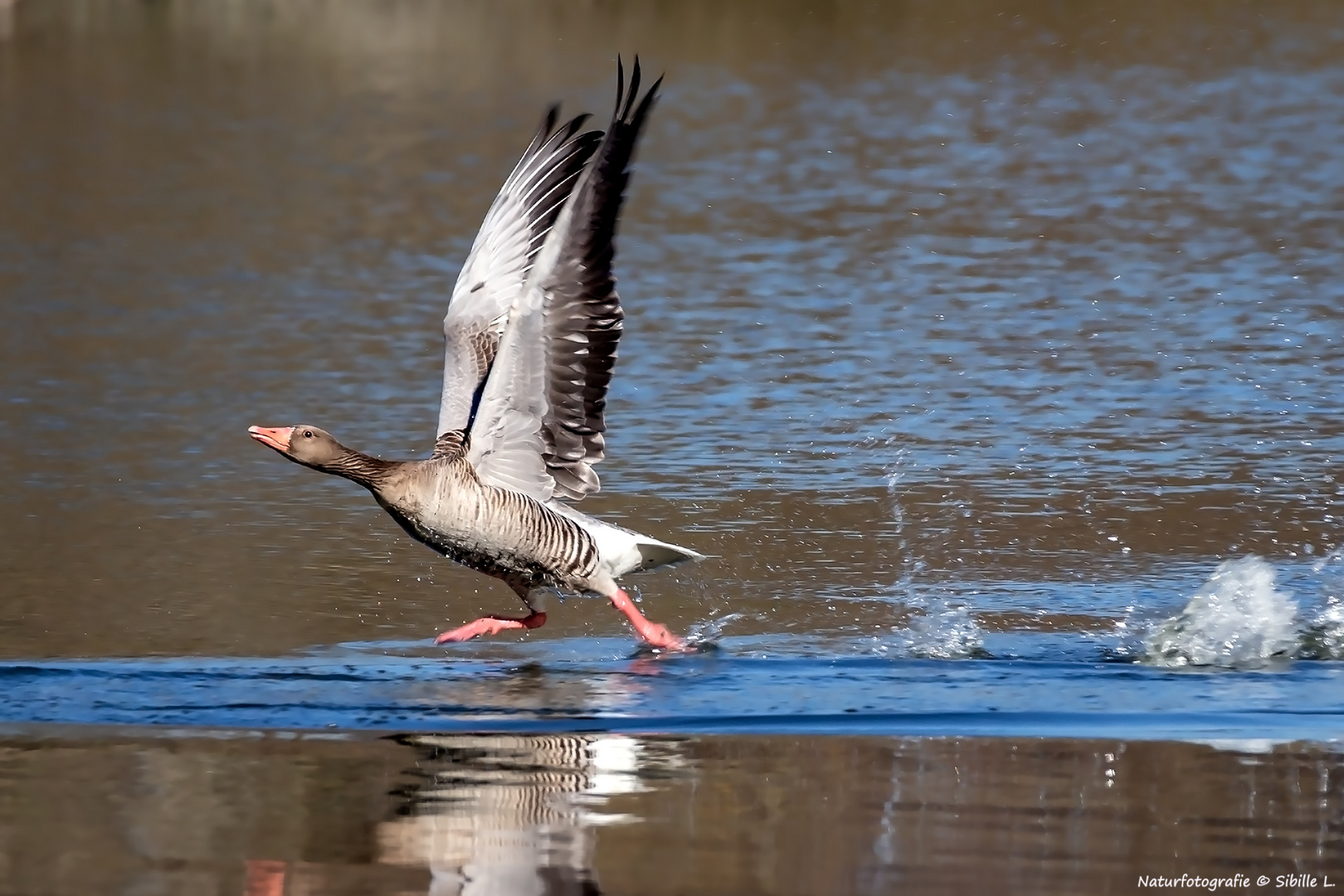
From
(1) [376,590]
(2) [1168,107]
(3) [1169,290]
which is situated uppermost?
(2) [1168,107]

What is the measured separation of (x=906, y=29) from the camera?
3284 centimetres

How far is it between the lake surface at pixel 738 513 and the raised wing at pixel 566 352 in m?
0.76

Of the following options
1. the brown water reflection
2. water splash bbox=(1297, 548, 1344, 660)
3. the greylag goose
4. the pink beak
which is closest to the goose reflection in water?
the brown water reflection

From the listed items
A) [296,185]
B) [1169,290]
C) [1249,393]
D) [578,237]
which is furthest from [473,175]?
[578,237]

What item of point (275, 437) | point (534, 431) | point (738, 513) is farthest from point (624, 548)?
point (738, 513)

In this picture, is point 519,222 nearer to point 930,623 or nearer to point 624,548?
point 624,548

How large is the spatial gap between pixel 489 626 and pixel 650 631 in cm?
67

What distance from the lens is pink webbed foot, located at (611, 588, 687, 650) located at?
8.34 meters

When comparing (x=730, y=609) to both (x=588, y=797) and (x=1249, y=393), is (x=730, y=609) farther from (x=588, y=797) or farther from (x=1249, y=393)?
(x=1249, y=393)

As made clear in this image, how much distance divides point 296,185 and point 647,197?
161 inches

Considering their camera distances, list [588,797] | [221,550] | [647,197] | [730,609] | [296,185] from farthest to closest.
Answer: [296,185] → [647,197] → [221,550] → [730,609] → [588,797]

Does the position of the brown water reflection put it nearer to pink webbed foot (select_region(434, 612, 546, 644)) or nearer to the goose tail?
pink webbed foot (select_region(434, 612, 546, 644))

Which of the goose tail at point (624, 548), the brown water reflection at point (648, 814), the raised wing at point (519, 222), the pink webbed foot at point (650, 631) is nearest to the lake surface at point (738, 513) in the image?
the brown water reflection at point (648, 814)

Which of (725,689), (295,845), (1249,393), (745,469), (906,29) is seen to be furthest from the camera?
(906,29)
